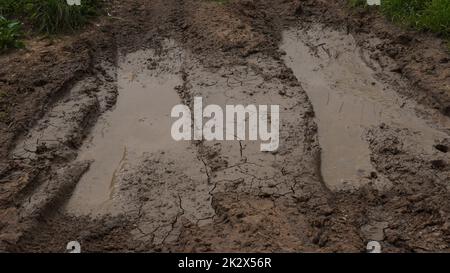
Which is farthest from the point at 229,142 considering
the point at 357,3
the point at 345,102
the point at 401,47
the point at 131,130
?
the point at 357,3

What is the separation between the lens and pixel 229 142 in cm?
495

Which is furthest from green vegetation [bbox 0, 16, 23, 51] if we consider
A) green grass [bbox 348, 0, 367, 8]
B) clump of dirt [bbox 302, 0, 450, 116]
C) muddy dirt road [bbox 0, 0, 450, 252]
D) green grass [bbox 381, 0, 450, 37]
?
green grass [bbox 381, 0, 450, 37]

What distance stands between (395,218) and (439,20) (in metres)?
3.03

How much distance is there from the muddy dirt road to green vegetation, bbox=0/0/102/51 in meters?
0.26

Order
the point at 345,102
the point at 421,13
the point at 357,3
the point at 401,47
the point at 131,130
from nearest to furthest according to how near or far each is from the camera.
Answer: the point at 131,130 < the point at 345,102 < the point at 401,47 < the point at 421,13 < the point at 357,3

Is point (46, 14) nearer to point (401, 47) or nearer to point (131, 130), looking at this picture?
point (131, 130)

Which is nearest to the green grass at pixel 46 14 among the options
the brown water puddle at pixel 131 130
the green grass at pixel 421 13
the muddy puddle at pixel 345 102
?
the brown water puddle at pixel 131 130

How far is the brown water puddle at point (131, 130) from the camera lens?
4613 mm

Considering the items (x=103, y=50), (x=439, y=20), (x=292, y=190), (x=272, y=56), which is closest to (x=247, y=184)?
(x=292, y=190)

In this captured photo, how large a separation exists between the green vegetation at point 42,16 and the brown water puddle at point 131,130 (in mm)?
880

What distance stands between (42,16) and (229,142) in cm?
308

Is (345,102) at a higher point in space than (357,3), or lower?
lower

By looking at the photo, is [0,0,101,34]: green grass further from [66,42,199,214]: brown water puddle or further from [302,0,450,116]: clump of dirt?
[302,0,450,116]: clump of dirt

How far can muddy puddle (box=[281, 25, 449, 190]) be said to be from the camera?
4.80 m
